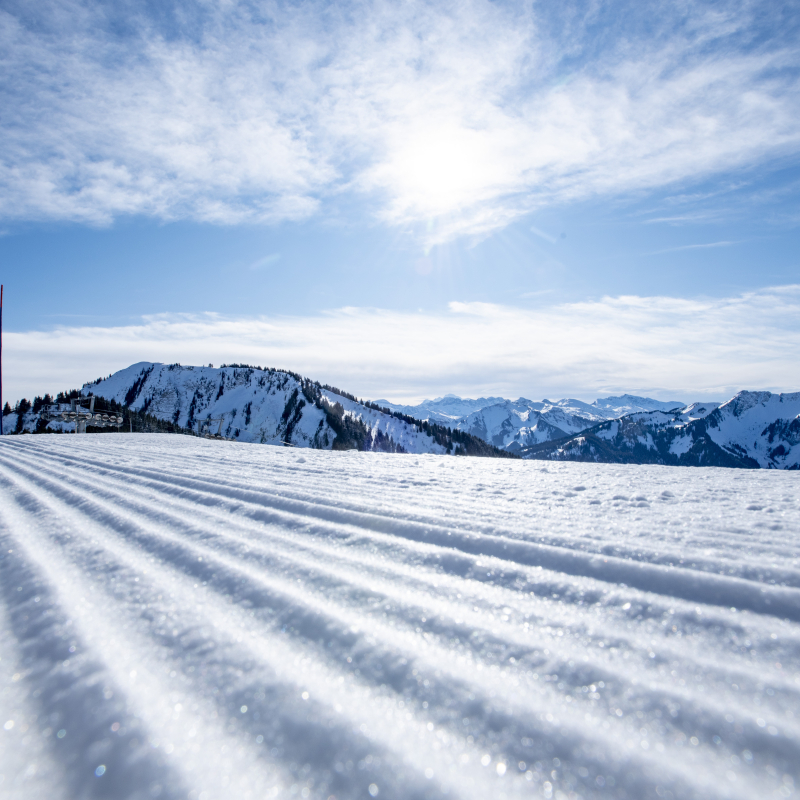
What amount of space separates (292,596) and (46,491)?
4.40m

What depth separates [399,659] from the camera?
5.00ft

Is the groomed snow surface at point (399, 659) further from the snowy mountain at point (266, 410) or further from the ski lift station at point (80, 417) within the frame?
the snowy mountain at point (266, 410)

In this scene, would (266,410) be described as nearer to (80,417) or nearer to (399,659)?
(80,417)

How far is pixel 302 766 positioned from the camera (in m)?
1.10

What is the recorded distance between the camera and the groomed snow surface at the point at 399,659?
1.08m

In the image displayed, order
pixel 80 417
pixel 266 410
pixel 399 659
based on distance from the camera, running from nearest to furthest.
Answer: pixel 399 659 < pixel 80 417 < pixel 266 410

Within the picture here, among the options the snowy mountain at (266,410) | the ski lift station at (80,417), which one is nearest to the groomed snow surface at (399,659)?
the ski lift station at (80,417)

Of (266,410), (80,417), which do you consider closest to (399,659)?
(80,417)

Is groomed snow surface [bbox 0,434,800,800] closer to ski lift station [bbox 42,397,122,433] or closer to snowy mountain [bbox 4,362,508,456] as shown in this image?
ski lift station [bbox 42,397,122,433]

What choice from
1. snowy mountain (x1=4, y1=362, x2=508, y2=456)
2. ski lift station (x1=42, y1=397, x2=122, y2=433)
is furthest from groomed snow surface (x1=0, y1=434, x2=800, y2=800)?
snowy mountain (x1=4, y1=362, x2=508, y2=456)

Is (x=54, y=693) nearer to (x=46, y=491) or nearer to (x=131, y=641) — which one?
(x=131, y=641)

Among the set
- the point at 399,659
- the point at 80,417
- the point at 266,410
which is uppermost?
the point at 266,410

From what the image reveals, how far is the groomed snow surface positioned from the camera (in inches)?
42.7

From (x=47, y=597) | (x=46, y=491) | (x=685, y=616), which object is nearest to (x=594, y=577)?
(x=685, y=616)
